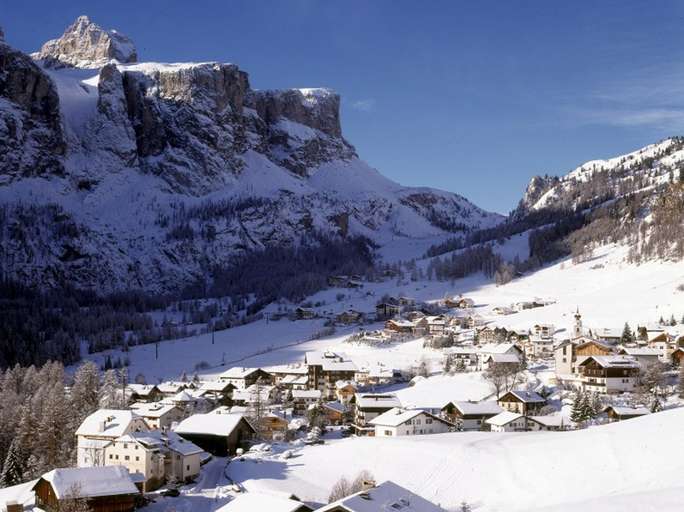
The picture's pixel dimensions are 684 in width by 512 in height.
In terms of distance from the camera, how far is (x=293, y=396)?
90562mm

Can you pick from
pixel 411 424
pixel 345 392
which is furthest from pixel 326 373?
pixel 411 424

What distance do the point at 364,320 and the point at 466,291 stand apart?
122 ft

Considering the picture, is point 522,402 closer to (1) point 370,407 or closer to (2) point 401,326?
(1) point 370,407

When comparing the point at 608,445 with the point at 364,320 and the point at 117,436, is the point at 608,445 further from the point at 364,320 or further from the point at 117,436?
the point at 364,320

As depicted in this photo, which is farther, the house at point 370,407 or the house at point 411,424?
the house at point 370,407

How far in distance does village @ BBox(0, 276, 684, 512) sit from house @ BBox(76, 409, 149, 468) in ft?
0.46

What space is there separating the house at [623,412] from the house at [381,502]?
33301mm

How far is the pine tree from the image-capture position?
199 feet

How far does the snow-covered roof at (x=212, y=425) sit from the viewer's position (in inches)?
2537

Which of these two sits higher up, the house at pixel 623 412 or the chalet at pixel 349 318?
the chalet at pixel 349 318

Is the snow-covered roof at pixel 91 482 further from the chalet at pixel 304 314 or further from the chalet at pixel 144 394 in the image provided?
the chalet at pixel 304 314

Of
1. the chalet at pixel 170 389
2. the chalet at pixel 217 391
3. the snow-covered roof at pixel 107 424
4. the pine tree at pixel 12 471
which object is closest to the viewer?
the pine tree at pixel 12 471

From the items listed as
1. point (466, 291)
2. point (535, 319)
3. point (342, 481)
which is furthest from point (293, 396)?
point (466, 291)

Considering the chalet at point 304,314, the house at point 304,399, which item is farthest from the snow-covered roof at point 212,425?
the chalet at point 304,314
